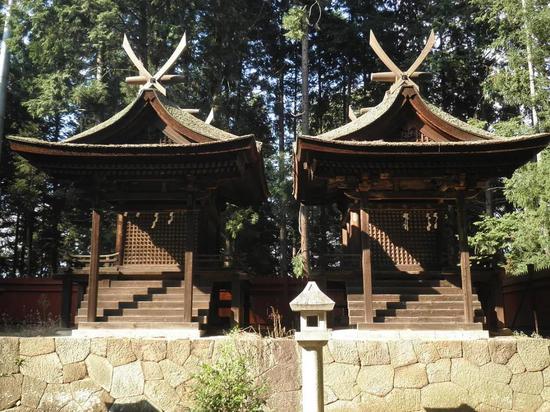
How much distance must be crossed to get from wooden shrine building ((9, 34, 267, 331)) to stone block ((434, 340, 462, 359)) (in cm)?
453

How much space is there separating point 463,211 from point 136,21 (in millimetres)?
21223

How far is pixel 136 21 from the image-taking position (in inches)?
1022

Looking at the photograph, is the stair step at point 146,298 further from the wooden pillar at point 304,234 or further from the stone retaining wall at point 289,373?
the wooden pillar at point 304,234

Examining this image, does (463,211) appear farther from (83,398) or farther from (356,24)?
(356,24)

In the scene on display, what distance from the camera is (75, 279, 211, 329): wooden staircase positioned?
1063cm

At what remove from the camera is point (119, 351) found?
9477 millimetres

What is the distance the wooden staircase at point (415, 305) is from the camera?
34.1 feet

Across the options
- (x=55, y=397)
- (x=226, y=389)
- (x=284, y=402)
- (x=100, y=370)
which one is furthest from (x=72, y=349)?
(x=284, y=402)

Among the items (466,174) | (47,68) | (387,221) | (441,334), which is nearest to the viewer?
(441,334)

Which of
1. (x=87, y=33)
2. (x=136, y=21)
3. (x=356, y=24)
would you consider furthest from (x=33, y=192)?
(x=356, y=24)

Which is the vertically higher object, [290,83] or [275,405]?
[290,83]

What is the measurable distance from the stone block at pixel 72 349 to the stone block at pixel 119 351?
45cm

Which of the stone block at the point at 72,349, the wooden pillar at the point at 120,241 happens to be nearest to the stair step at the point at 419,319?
the stone block at the point at 72,349

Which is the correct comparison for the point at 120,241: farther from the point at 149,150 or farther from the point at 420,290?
the point at 420,290
